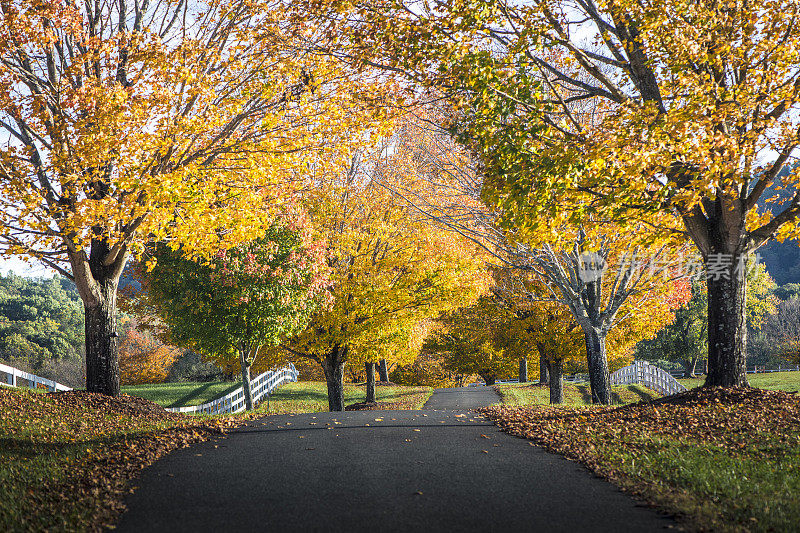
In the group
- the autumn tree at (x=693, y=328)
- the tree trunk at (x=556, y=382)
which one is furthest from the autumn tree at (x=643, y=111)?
the autumn tree at (x=693, y=328)

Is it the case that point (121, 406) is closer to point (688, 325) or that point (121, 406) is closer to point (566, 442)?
point (566, 442)

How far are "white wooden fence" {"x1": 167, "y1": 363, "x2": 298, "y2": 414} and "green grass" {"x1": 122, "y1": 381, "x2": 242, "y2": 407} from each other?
1.54 meters

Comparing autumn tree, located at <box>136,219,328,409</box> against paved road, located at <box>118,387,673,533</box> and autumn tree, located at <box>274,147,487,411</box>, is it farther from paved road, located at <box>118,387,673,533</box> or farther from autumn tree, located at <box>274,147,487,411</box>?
paved road, located at <box>118,387,673,533</box>

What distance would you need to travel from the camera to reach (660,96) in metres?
9.52

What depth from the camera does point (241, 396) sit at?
23.2 m

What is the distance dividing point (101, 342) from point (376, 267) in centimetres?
815

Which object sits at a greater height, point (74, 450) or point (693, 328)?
point (693, 328)

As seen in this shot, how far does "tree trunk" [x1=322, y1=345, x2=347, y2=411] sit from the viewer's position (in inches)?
734

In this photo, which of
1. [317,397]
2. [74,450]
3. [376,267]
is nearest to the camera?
[74,450]

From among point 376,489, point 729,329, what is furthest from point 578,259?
point 376,489

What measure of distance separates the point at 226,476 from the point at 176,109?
22.4 feet

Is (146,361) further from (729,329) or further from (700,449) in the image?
(700,449)

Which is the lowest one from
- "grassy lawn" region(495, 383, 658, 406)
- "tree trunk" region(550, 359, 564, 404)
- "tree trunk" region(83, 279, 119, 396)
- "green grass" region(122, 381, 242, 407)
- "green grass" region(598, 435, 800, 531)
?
"grassy lawn" region(495, 383, 658, 406)

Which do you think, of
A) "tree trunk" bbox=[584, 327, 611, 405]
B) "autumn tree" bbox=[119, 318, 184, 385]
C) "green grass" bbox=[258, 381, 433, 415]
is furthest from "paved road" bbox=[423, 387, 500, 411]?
"autumn tree" bbox=[119, 318, 184, 385]
